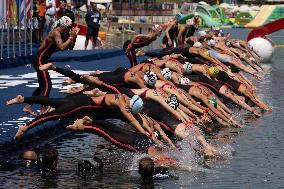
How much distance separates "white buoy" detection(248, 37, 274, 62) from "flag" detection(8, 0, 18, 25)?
15.6 metres

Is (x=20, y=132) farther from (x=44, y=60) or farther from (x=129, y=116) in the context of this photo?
(x=44, y=60)

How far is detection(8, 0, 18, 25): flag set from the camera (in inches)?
1184

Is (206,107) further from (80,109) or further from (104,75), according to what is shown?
(80,109)

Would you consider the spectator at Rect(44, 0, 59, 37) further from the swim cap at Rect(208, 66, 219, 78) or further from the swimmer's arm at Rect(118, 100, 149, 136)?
the swimmer's arm at Rect(118, 100, 149, 136)

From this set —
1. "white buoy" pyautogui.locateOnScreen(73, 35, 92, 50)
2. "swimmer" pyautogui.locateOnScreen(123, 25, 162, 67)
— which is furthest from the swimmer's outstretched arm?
"white buoy" pyautogui.locateOnScreen(73, 35, 92, 50)

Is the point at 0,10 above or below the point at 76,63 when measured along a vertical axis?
above

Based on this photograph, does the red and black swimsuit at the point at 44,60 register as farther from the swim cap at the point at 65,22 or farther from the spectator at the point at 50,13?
the spectator at the point at 50,13

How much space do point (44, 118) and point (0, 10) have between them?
515 inches

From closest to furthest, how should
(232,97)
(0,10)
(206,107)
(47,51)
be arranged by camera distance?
(47,51) < (206,107) < (232,97) < (0,10)

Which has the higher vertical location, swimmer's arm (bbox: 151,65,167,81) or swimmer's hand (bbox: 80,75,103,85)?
swimmer's hand (bbox: 80,75,103,85)

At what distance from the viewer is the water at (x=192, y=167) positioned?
14.0m

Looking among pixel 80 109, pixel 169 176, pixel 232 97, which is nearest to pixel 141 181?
pixel 169 176

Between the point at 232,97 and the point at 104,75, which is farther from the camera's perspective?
the point at 232,97

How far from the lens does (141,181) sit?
14188 millimetres
